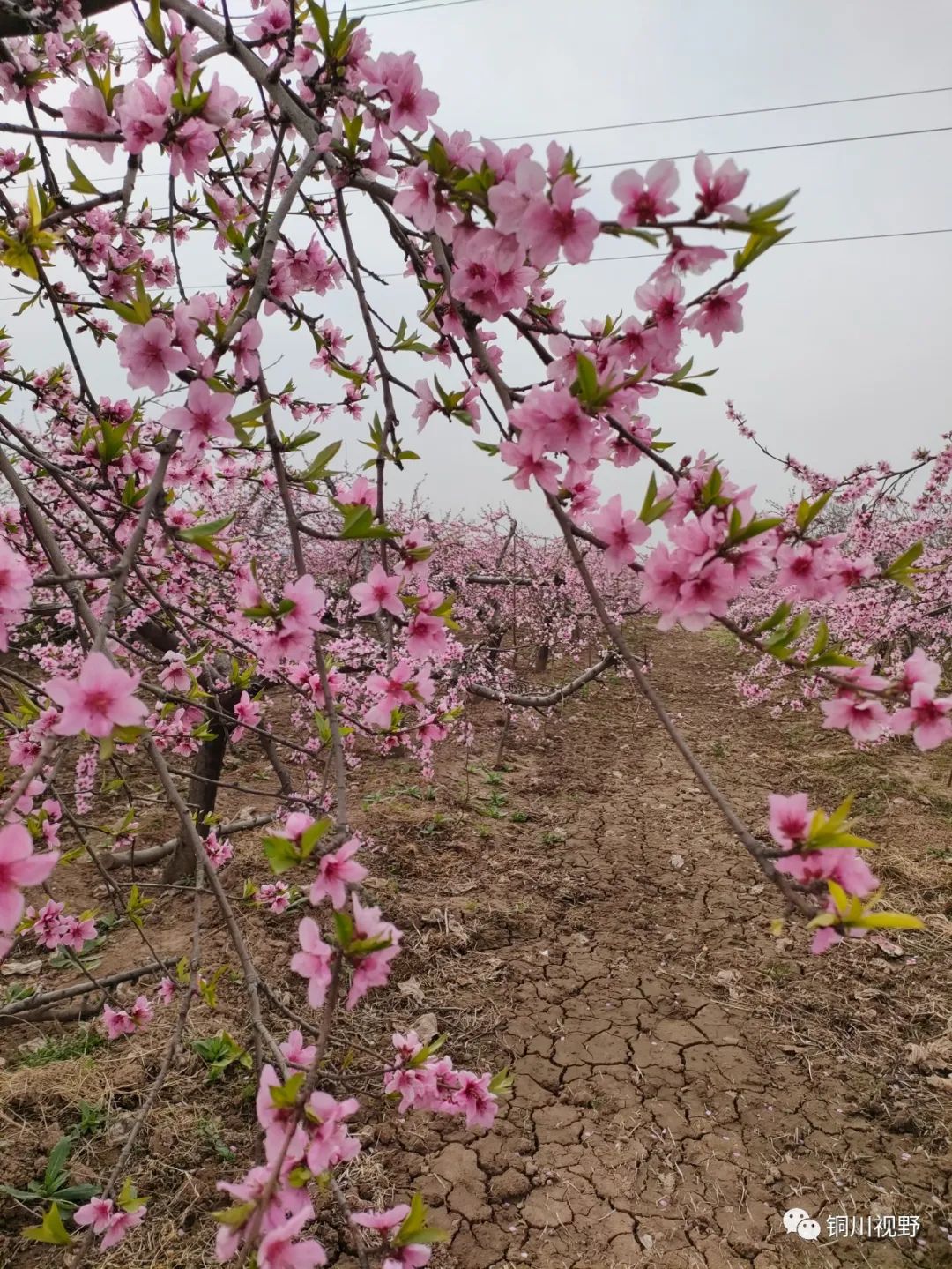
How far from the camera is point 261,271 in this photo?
1.00 metres

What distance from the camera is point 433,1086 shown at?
128 centimetres

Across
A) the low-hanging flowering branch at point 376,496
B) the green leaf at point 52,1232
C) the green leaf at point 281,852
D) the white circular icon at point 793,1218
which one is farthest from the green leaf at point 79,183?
the white circular icon at point 793,1218

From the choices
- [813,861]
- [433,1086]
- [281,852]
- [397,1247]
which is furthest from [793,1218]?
[281,852]

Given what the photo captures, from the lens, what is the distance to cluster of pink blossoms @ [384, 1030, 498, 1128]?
4.08 ft

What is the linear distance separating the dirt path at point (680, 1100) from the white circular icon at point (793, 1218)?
0.07 feet

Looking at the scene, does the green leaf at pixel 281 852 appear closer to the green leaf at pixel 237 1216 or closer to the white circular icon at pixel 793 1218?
the green leaf at pixel 237 1216

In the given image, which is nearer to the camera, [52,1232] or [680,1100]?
[52,1232]

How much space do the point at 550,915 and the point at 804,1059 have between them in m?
1.43

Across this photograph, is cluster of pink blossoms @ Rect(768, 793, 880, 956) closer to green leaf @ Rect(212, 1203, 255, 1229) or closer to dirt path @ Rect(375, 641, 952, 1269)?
green leaf @ Rect(212, 1203, 255, 1229)

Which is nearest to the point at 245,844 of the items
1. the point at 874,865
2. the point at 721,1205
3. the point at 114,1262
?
the point at 114,1262

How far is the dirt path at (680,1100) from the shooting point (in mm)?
2125

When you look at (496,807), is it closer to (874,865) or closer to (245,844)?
(245,844)

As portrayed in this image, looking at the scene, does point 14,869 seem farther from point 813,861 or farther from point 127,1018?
point 127,1018

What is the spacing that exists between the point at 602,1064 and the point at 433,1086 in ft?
6.26
